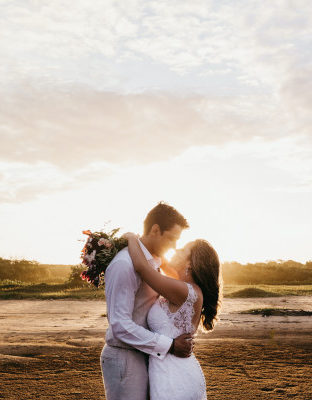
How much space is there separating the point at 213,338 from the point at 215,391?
5.49 metres

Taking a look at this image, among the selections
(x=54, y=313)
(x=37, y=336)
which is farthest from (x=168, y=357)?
(x=54, y=313)

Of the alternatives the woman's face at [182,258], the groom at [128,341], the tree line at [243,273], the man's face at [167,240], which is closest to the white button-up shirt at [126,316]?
the groom at [128,341]

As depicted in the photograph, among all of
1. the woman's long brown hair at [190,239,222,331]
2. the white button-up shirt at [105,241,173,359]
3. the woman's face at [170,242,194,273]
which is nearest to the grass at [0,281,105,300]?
the woman's face at [170,242,194,273]

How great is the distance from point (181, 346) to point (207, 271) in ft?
2.06

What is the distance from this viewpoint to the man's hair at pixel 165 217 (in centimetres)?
398

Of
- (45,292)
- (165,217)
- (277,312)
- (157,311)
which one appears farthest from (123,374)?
(45,292)

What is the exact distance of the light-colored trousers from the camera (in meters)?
3.69

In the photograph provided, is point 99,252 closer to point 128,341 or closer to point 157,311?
point 157,311

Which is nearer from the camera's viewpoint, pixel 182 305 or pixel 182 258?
pixel 182 305

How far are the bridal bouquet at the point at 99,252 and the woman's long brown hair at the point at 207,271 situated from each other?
0.64 metres

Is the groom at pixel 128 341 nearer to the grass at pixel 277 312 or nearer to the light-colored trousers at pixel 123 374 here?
the light-colored trousers at pixel 123 374

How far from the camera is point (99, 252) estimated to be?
4309mm

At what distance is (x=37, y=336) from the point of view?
1364 cm

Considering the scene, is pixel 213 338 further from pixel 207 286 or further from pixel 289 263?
pixel 289 263
